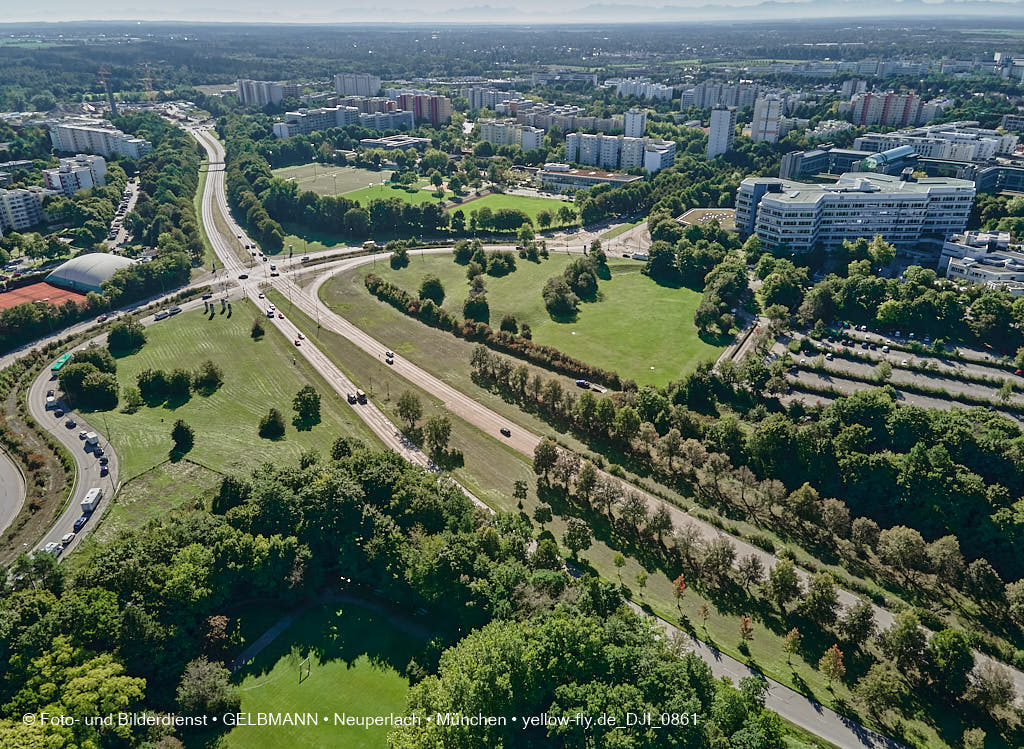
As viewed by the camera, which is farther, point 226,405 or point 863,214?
point 863,214

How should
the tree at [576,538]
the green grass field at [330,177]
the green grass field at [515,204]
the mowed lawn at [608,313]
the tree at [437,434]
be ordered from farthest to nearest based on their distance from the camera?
the green grass field at [330,177] → the green grass field at [515,204] → the mowed lawn at [608,313] → the tree at [437,434] → the tree at [576,538]

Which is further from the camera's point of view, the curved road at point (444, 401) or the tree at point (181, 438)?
the tree at point (181, 438)

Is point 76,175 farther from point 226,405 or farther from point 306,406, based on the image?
point 306,406

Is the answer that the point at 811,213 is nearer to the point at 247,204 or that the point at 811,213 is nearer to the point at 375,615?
the point at 375,615

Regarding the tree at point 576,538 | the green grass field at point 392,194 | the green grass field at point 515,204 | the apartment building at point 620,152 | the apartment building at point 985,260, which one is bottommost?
the tree at point 576,538

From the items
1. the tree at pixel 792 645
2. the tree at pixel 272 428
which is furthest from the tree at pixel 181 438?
the tree at pixel 792 645

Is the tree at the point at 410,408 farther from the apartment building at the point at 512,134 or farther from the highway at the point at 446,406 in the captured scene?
the apartment building at the point at 512,134

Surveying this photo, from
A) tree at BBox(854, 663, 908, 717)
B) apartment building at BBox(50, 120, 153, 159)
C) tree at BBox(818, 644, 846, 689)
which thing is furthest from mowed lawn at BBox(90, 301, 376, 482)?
apartment building at BBox(50, 120, 153, 159)

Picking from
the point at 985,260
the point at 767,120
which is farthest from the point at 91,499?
the point at 767,120
